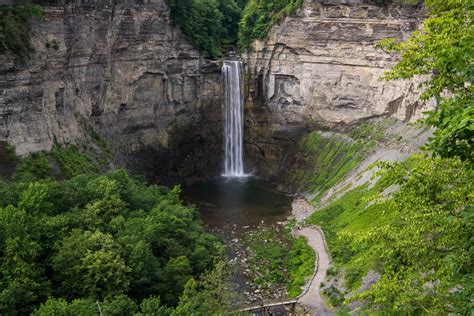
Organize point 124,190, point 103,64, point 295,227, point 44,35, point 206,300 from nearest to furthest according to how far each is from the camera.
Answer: point 206,300, point 124,190, point 44,35, point 295,227, point 103,64

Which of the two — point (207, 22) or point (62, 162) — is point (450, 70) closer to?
point (62, 162)

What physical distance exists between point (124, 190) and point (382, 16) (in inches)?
1242

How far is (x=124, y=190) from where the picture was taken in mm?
31812

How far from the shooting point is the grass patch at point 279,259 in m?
34.6

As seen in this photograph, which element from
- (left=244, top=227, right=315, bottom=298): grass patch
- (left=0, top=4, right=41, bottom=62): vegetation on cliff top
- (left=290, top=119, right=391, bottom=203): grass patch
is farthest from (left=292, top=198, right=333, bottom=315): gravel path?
(left=0, top=4, right=41, bottom=62): vegetation on cliff top

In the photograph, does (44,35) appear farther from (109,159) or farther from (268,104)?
(268,104)

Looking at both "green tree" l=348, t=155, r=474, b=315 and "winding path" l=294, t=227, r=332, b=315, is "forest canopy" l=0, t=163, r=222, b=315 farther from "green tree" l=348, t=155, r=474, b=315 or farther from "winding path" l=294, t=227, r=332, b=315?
"green tree" l=348, t=155, r=474, b=315

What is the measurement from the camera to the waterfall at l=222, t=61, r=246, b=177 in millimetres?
60125

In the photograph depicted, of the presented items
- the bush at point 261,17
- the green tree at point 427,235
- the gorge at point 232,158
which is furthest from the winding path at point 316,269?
the bush at point 261,17

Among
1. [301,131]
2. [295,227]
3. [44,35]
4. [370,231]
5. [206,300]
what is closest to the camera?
[370,231]

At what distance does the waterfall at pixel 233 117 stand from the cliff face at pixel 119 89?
1.06m

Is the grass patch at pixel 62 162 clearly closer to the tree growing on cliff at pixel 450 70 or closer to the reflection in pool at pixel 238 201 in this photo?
the reflection in pool at pixel 238 201

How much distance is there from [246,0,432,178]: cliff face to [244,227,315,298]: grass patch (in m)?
15.9

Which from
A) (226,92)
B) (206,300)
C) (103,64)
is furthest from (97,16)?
(206,300)
